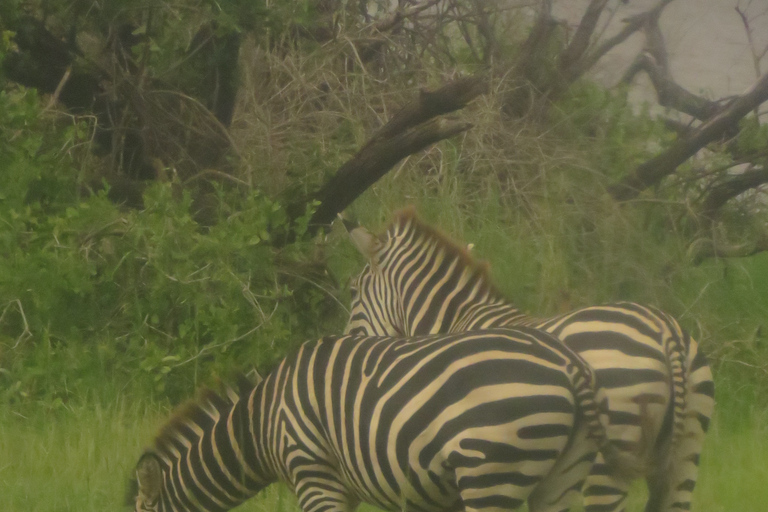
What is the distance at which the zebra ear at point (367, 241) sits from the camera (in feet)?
17.0

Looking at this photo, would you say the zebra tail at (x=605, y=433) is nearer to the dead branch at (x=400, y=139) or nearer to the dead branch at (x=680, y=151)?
the dead branch at (x=400, y=139)

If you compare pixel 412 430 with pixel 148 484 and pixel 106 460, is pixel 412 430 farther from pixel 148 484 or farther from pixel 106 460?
pixel 106 460

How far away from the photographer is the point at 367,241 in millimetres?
5191

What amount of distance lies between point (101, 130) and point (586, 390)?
5169 mm

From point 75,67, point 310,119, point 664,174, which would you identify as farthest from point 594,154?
point 75,67

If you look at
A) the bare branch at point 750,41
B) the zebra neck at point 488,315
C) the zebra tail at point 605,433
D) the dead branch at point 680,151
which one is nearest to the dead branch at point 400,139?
the zebra neck at point 488,315

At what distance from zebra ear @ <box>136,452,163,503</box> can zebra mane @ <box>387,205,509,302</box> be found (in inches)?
67.9

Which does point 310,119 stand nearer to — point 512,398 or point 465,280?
point 465,280

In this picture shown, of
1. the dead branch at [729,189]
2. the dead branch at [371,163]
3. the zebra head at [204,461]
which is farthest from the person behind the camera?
the dead branch at [729,189]

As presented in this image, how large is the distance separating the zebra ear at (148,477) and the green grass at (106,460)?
49cm

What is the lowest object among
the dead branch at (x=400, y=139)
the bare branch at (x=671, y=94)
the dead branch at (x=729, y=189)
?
the dead branch at (x=400, y=139)

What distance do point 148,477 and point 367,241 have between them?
72.0 inches

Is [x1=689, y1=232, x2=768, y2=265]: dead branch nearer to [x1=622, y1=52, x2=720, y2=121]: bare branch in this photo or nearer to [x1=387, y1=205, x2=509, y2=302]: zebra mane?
[x1=622, y1=52, x2=720, y2=121]: bare branch

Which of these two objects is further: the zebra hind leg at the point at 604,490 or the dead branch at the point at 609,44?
the dead branch at the point at 609,44
